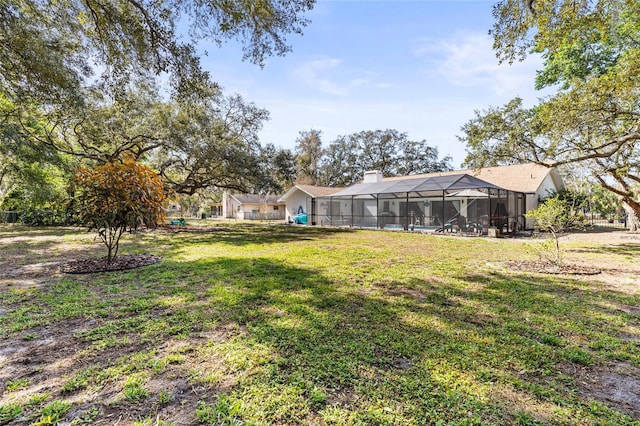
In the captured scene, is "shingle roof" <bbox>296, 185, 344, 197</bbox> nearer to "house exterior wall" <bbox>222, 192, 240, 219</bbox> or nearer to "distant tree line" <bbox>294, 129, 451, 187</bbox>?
"distant tree line" <bbox>294, 129, 451, 187</bbox>

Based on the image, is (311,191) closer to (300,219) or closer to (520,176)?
(300,219)

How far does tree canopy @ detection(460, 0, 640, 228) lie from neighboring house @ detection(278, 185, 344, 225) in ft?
44.3

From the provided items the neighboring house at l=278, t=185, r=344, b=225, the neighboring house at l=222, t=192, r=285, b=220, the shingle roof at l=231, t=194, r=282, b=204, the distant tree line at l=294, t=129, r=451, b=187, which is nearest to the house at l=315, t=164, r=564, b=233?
the neighboring house at l=278, t=185, r=344, b=225

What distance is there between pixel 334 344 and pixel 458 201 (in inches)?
724

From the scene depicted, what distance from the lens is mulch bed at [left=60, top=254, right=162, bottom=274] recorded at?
571 centimetres

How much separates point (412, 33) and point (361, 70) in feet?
11.3

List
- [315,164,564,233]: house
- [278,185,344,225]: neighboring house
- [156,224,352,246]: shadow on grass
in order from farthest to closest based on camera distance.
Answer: [278,185,344,225]: neighboring house < [315,164,564,233]: house < [156,224,352,246]: shadow on grass

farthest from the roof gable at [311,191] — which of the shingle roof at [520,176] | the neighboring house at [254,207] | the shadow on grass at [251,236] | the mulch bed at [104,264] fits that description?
the mulch bed at [104,264]

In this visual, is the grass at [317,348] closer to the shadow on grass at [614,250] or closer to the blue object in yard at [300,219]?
the shadow on grass at [614,250]

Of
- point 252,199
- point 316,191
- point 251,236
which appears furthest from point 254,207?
point 251,236

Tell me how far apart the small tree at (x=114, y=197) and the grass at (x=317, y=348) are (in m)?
1.21

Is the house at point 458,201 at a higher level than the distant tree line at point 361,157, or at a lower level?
lower

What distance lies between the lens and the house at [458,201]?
14.9 meters

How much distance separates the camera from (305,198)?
25547 millimetres
